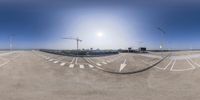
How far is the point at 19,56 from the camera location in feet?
40.4

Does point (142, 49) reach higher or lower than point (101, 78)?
higher

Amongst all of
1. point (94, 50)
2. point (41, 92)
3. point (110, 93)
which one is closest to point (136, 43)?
point (94, 50)

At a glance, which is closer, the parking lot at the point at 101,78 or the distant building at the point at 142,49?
the parking lot at the point at 101,78

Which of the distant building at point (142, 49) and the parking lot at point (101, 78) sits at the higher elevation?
the distant building at point (142, 49)

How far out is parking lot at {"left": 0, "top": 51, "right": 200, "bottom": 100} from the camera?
793cm

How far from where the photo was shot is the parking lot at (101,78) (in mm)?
7930

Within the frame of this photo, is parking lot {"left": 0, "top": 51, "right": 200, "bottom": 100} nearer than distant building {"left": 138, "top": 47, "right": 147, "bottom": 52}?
Yes

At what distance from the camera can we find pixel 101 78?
369 inches

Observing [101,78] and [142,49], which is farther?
[101,78]

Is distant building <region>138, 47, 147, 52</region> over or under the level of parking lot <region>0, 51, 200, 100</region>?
over

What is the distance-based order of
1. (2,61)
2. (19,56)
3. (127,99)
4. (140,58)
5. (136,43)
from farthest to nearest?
(19,56) → (2,61) → (140,58) → (136,43) → (127,99)

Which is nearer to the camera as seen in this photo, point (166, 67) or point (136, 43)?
point (136, 43)

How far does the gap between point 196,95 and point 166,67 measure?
237 centimetres

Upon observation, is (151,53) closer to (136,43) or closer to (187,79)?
(136,43)
